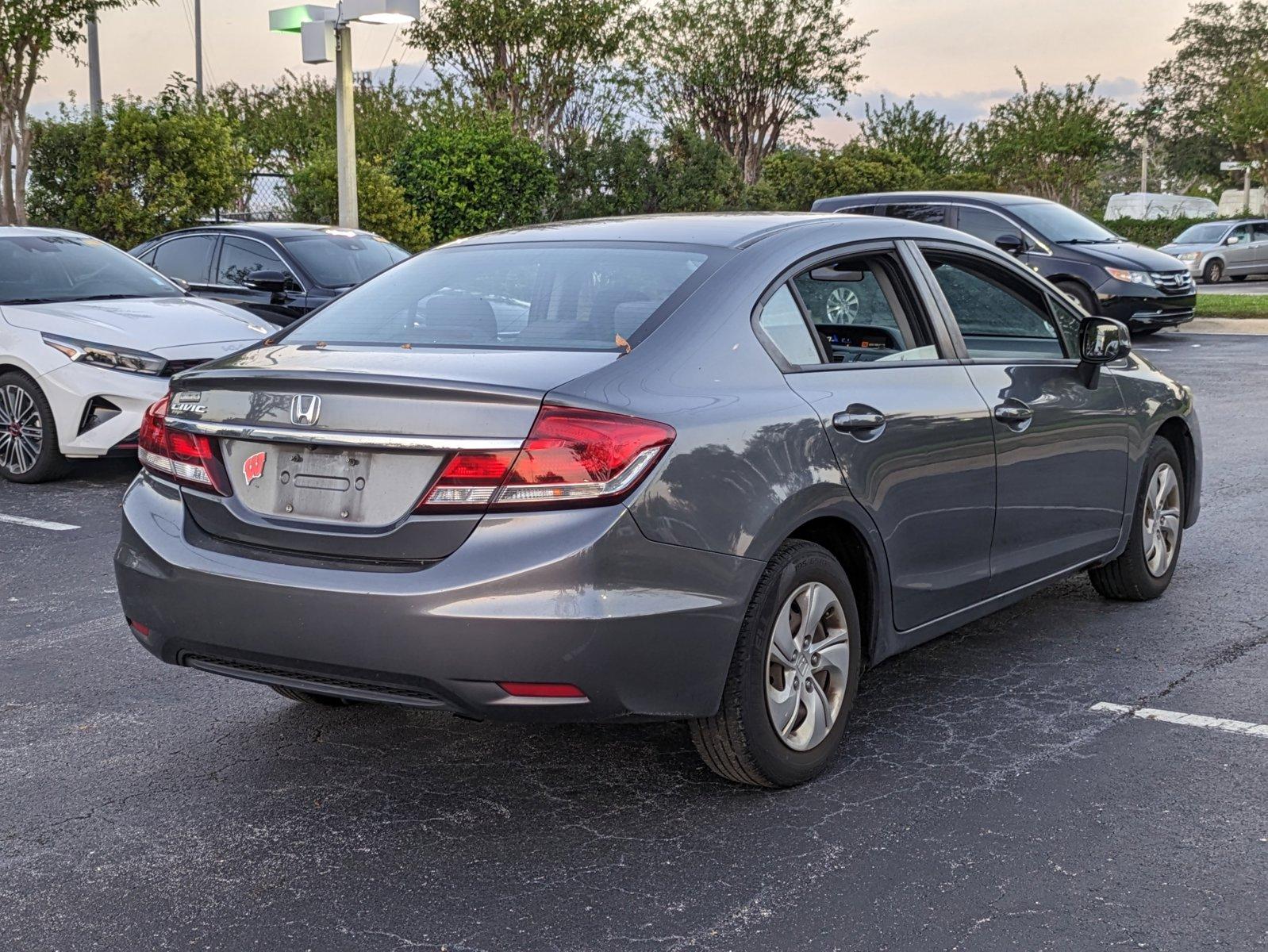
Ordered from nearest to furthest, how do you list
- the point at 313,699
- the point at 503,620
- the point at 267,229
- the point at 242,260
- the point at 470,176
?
the point at 503,620
the point at 313,699
the point at 242,260
the point at 267,229
the point at 470,176

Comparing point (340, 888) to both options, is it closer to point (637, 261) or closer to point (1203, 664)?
point (637, 261)

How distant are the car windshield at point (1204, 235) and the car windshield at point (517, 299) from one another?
35.1 m

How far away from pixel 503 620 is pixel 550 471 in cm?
36

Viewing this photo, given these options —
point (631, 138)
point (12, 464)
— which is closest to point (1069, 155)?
point (631, 138)

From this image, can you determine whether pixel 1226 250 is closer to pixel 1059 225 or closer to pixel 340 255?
pixel 1059 225

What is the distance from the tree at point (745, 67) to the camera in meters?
43.6

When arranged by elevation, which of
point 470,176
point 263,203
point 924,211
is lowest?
point 924,211

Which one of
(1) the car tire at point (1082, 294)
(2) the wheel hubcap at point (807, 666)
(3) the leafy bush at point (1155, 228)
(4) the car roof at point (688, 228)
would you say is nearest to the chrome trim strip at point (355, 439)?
(2) the wheel hubcap at point (807, 666)

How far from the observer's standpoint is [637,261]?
4.45 metres

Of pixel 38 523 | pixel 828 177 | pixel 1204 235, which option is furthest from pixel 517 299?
pixel 1204 235

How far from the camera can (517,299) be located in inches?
176

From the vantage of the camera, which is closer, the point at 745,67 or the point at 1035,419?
the point at 1035,419

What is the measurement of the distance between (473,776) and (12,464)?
6.24m

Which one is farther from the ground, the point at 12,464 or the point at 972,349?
the point at 972,349
